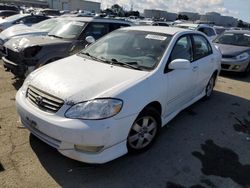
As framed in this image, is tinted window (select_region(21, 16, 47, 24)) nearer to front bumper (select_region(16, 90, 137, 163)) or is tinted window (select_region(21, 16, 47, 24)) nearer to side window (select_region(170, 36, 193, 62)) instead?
side window (select_region(170, 36, 193, 62))

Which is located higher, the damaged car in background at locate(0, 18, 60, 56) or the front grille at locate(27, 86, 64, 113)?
the front grille at locate(27, 86, 64, 113)

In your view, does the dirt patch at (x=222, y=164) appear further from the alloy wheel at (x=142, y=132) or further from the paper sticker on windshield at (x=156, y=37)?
the paper sticker on windshield at (x=156, y=37)

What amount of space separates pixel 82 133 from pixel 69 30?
4791 millimetres

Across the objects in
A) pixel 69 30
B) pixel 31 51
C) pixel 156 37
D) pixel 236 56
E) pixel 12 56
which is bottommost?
pixel 236 56

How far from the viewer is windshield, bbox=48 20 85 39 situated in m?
7.02

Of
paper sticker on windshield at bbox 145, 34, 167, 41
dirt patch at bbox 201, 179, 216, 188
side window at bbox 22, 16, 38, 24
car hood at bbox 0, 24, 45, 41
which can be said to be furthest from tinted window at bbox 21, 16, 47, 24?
dirt patch at bbox 201, 179, 216, 188

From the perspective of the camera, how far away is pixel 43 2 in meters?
68.6

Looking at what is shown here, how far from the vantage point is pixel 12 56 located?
6.25 m

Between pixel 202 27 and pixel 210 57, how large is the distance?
8.31 metres

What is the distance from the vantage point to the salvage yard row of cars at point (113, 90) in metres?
3.14

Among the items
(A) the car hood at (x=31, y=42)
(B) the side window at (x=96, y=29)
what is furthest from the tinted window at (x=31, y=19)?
(A) the car hood at (x=31, y=42)

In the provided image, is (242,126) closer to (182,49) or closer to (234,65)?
(182,49)

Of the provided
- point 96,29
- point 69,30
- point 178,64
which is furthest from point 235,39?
point 178,64

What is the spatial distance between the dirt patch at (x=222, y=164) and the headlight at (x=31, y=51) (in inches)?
158
